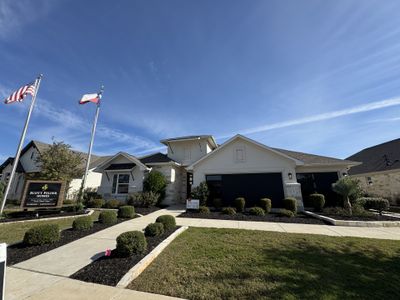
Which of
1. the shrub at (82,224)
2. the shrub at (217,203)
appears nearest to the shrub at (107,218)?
the shrub at (82,224)

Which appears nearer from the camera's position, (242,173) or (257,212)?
(257,212)

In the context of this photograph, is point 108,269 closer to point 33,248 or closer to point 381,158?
point 33,248

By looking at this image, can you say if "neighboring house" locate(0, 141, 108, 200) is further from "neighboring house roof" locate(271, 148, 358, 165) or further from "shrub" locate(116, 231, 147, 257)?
"neighboring house roof" locate(271, 148, 358, 165)

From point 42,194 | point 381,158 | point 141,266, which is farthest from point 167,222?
point 381,158

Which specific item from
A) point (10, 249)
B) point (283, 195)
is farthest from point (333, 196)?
point (10, 249)

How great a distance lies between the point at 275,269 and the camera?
14.6 feet

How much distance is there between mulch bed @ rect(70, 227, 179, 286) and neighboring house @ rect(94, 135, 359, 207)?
10.9 metres

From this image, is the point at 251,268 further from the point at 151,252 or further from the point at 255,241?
the point at 151,252

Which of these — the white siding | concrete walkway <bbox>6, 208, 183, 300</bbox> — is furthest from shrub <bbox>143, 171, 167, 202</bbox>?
concrete walkway <bbox>6, 208, 183, 300</bbox>

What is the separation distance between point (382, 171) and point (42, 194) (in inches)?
1163

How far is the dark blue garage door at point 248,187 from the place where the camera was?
1430 cm

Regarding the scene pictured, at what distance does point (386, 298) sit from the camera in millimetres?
3416

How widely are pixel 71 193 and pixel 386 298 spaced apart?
26715mm

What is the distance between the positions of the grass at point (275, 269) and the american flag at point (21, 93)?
13.5 metres
